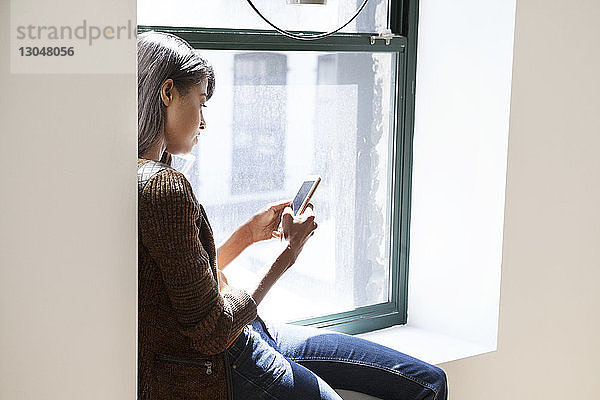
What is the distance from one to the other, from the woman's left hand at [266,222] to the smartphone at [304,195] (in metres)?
0.04

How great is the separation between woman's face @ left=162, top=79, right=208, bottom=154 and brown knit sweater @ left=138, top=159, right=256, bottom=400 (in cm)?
14

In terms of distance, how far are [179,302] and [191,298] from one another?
22mm

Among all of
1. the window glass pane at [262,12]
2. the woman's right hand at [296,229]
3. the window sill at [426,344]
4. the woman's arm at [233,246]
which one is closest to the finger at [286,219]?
the woman's right hand at [296,229]

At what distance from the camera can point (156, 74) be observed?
5.58 feet

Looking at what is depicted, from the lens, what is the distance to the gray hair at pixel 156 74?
1.70 metres

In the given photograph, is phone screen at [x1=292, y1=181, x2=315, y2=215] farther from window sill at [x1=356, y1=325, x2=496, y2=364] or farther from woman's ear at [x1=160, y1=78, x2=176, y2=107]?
window sill at [x1=356, y1=325, x2=496, y2=364]

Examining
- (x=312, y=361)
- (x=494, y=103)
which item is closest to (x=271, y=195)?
(x=312, y=361)

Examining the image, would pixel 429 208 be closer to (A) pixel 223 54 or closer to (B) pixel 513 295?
(B) pixel 513 295

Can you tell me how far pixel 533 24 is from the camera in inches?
92.5

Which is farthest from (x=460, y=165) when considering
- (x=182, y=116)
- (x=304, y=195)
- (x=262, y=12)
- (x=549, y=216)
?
(x=182, y=116)

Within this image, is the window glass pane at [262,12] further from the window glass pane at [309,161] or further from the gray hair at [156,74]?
the gray hair at [156,74]

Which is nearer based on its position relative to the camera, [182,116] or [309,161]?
[182,116]

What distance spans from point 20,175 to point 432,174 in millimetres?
1412

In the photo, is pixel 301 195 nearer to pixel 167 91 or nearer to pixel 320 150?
pixel 320 150
